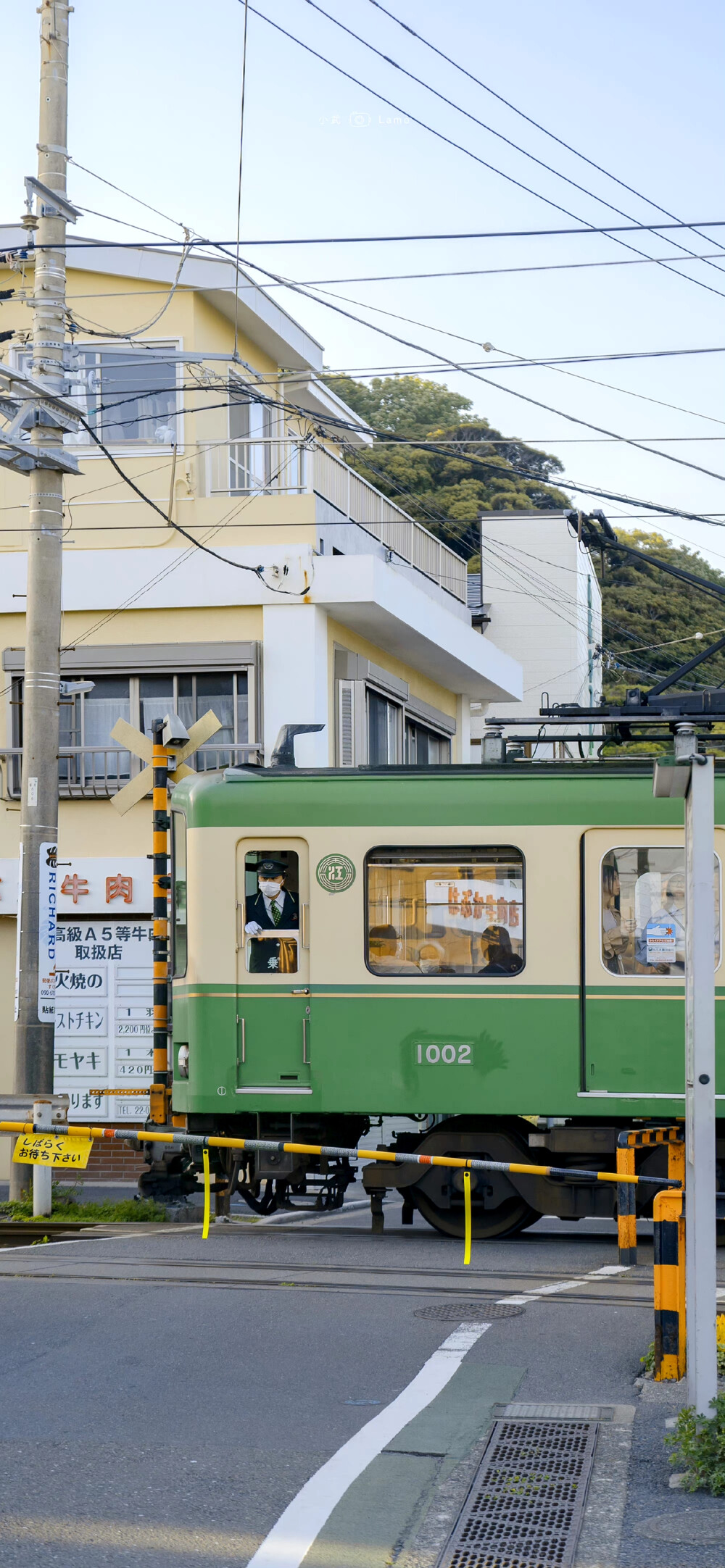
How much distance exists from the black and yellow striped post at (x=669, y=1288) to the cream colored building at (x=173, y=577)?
10.5m

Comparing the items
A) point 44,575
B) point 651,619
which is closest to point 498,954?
point 44,575

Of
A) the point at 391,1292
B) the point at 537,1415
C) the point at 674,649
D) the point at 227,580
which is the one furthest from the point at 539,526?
the point at 537,1415

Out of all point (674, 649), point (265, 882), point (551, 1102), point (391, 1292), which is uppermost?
point (674, 649)

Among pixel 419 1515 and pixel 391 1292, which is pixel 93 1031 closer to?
pixel 391 1292

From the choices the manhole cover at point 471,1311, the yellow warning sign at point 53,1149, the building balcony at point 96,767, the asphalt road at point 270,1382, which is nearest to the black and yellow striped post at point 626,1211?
the asphalt road at point 270,1382

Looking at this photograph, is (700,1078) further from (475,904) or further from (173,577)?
(173,577)

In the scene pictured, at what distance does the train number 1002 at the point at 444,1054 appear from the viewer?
11031 millimetres

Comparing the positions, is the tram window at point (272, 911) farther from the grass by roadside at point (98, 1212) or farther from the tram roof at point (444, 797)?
the grass by roadside at point (98, 1212)

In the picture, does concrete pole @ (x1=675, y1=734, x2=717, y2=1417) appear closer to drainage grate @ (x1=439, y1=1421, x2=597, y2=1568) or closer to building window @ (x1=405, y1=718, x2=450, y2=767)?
drainage grate @ (x1=439, y1=1421, x2=597, y2=1568)

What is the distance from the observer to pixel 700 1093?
5.98 meters

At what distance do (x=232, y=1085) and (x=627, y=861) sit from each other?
312 cm

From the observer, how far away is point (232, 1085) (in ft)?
37.0

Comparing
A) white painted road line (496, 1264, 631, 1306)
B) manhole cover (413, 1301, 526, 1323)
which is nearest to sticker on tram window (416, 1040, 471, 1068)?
white painted road line (496, 1264, 631, 1306)

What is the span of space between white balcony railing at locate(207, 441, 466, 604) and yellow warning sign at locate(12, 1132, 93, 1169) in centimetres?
→ 786
